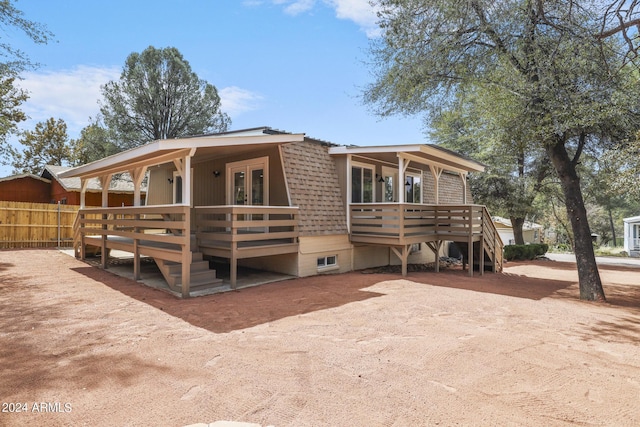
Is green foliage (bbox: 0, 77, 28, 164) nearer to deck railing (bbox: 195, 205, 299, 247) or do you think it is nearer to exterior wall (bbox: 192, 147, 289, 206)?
exterior wall (bbox: 192, 147, 289, 206)

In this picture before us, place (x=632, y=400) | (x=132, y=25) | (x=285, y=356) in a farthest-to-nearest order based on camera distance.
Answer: (x=132, y=25), (x=285, y=356), (x=632, y=400)

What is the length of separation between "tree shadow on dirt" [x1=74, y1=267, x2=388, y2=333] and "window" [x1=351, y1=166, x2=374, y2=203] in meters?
3.05

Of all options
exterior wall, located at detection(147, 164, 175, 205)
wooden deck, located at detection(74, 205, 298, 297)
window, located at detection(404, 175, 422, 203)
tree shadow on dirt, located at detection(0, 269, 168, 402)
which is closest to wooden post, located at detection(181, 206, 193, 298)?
wooden deck, located at detection(74, 205, 298, 297)

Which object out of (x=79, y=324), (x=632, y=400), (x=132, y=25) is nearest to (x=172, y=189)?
(x=132, y=25)

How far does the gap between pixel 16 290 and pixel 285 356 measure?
6.39m

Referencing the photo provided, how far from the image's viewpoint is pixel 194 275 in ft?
24.2

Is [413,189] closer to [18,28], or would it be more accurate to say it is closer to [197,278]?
[197,278]

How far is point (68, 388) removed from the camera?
3041mm

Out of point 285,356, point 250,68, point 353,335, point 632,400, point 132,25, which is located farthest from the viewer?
point 250,68

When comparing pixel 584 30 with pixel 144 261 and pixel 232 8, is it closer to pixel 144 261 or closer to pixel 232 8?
pixel 232 8

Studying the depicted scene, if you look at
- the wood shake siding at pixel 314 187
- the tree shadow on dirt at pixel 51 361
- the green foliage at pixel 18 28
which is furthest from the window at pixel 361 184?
the green foliage at pixel 18 28

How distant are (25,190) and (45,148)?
8.68 meters

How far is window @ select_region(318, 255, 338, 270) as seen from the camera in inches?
384

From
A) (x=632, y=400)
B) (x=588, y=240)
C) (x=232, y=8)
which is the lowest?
(x=632, y=400)
